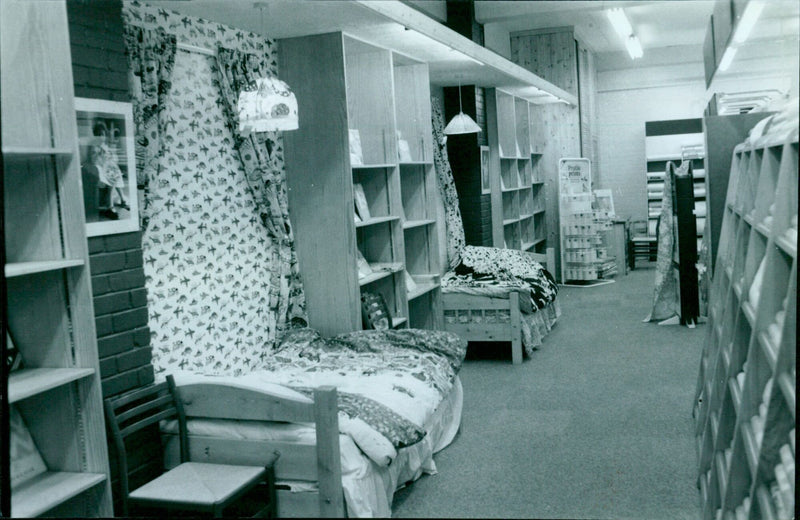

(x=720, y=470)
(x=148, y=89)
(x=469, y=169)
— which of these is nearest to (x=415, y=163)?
(x=469, y=169)

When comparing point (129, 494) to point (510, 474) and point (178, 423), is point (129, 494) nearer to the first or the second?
point (178, 423)

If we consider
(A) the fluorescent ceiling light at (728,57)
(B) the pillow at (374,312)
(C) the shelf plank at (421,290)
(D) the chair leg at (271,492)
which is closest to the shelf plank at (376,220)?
(B) the pillow at (374,312)

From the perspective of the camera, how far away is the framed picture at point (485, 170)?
311 inches

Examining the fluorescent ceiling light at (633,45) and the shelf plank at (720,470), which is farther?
the fluorescent ceiling light at (633,45)

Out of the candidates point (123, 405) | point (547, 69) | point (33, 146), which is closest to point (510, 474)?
point (123, 405)

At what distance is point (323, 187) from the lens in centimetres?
439

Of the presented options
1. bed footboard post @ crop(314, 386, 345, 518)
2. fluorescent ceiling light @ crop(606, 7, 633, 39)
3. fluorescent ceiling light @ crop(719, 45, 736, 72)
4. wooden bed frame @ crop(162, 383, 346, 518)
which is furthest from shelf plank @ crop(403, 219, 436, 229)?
fluorescent ceiling light @ crop(606, 7, 633, 39)

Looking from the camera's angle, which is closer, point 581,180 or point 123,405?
point 123,405

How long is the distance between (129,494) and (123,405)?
326 mm

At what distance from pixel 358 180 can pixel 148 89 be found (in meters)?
2.08

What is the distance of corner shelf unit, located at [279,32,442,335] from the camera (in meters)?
4.35

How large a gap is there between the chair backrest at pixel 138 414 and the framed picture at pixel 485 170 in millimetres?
5320

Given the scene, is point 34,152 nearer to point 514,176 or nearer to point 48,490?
point 48,490

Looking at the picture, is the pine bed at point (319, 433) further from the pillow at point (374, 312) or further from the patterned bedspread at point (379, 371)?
the pillow at point (374, 312)
